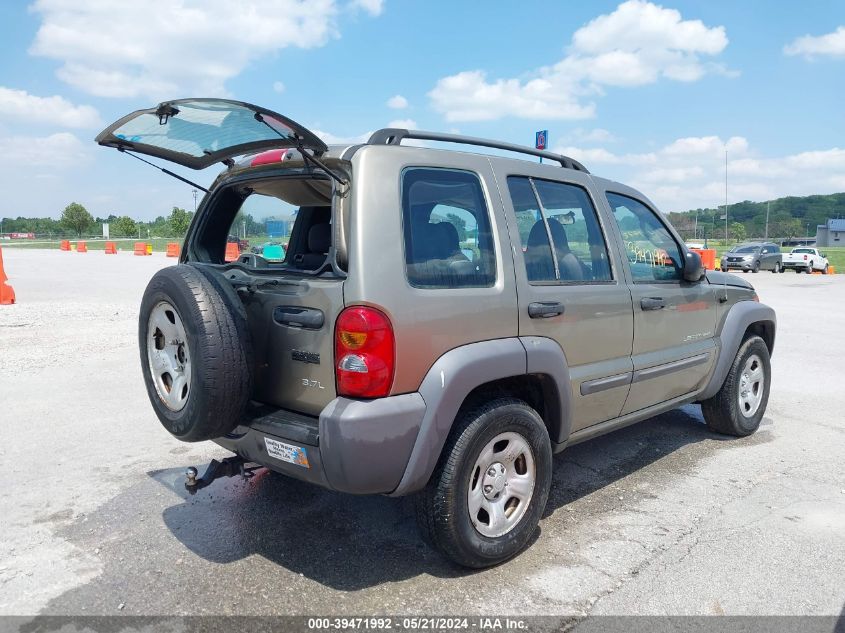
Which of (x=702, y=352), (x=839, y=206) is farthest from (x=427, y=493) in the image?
(x=839, y=206)

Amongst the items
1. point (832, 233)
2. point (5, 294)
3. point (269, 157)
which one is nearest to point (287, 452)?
point (269, 157)

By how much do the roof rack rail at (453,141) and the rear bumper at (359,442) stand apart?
3.92 feet

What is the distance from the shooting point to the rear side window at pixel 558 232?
3.43 meters

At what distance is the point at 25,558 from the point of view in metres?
3.22

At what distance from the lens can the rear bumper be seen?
2.62m

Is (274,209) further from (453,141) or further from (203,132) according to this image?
(453,141)

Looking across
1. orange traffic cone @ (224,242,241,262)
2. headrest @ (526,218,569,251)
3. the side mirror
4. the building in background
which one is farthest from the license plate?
the building in background

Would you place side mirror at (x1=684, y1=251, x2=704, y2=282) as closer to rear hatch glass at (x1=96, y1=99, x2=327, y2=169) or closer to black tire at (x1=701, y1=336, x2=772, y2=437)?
black tire at (x1=701, y1=336, x2=772, y2=437)

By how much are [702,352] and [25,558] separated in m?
4.21

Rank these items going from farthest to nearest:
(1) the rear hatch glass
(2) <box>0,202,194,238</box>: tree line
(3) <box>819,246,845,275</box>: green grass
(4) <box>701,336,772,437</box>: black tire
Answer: (2) <box>0,202,194,238</box>: tree line
(3) <box>819,246,845,275</box>: green grass
(4) <box>701,336,772,437</box>: black tire
(1) the rear hatch glass

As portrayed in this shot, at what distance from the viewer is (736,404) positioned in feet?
16.4

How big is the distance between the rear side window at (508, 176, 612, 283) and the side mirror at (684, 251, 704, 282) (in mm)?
816

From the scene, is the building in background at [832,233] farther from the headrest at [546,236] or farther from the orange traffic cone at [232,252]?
the orange traffic cone at [232,252]

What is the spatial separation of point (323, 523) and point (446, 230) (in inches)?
69.3
